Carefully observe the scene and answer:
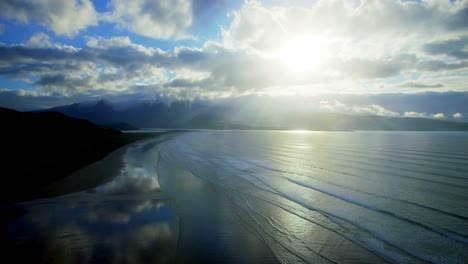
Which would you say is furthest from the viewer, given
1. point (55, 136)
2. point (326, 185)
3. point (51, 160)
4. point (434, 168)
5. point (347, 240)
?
point (55, 136)

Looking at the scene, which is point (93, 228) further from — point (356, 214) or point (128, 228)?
point (356, 214)

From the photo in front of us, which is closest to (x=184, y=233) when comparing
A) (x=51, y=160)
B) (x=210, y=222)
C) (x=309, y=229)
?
(x=210, y=222)

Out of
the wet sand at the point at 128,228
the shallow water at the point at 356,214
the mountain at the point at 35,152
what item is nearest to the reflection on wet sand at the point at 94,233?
the wet sand at the point at 128,228

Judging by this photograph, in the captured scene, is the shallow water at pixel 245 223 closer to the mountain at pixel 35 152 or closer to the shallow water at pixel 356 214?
the shallow water at pixel 356 214

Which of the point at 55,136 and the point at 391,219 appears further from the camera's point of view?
the point at 55,136

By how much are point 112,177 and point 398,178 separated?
2743 cm

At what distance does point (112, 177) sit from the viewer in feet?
89.9

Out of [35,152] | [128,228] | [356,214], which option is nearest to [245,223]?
[128,228]

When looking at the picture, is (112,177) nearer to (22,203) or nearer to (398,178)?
(22,203)

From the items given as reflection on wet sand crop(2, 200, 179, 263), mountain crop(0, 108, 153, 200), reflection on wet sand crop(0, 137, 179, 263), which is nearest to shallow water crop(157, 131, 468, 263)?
reflection on wet sand crop(2, 200, 179, 263)

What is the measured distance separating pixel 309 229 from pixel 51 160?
1370 inches

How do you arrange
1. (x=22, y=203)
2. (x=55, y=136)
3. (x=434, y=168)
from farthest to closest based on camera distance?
(x=55, y=136) < (x=434, y=168) < (x=22, y=203)

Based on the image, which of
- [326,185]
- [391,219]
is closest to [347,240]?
[391,219]

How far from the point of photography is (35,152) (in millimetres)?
40906
